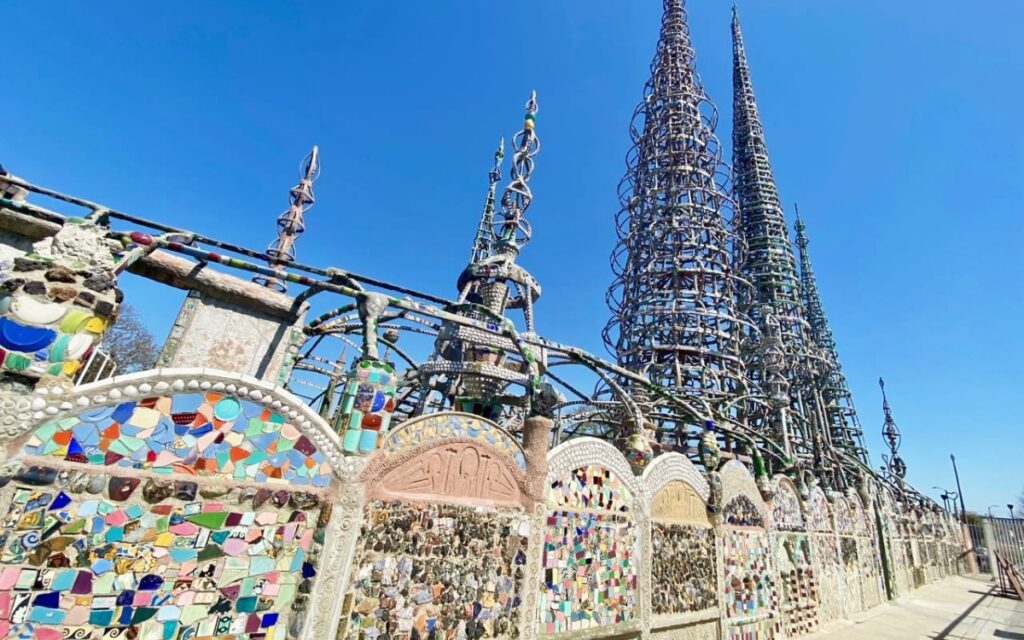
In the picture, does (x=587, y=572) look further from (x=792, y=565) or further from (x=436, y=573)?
(x=792, y=565)

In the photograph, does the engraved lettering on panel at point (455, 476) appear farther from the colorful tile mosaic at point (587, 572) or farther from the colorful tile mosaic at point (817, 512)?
the colorful tile mosaic at point (817, 512)

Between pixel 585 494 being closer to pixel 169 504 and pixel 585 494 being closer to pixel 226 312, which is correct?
pixel 169 504

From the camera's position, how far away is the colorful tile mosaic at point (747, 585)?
8.23 metres

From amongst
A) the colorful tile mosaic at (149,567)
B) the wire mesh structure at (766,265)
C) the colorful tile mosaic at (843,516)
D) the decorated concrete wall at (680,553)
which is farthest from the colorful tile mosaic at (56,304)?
the wire mesh structure at (766,265)

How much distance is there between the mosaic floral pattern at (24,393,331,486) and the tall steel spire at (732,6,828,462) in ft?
97.9

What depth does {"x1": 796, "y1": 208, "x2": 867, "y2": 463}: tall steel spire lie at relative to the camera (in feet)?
132

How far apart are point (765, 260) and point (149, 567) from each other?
41.2 m

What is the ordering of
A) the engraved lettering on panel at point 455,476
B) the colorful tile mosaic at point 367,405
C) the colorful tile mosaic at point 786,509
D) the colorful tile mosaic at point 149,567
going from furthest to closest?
the colorful tile mosaic at point 786,509 → the engraved lettering on panel at point 455,476 → the colorful tile mosaic at point 367,405 → the colorful tile mosaic at point 149,567

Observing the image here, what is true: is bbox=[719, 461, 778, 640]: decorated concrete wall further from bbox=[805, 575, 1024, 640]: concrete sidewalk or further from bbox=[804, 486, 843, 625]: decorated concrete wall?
bbox=[804, 486, 843, 625]: decorated concrete wall

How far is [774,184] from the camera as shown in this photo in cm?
3988

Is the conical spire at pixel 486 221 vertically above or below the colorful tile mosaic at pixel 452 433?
above

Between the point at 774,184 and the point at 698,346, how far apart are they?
23.1m

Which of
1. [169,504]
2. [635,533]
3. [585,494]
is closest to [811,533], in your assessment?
[635,533]

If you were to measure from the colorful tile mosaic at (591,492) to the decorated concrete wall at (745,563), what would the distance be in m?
3.02
